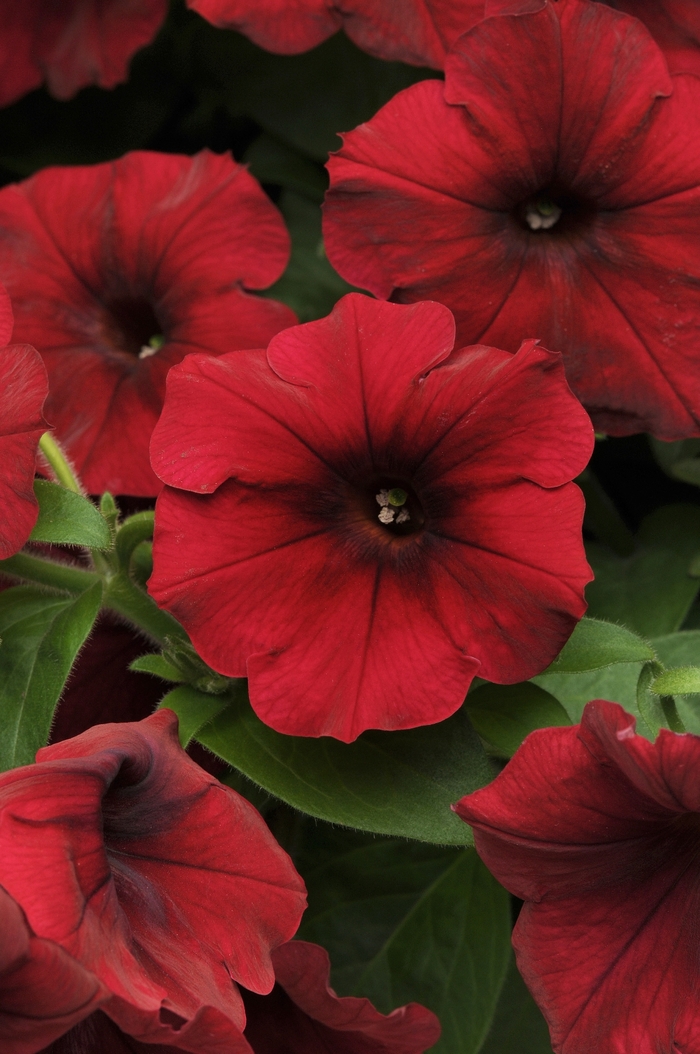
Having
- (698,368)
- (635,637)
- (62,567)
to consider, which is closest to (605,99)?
(698,368)

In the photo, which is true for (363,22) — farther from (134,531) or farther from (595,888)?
(595,888)

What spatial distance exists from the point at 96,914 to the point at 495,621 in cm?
21

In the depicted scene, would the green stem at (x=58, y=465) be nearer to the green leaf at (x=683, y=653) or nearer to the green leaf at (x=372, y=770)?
the green leaf at (x=372, y=770)

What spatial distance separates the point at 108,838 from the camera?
49 centimetres

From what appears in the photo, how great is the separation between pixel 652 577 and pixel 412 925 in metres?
0.29

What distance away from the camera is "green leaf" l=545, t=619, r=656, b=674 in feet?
1.71

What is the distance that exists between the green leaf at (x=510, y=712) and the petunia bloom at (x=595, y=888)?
0.08 meters

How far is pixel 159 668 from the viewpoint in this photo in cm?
56

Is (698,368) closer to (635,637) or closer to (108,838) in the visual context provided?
(635,637)

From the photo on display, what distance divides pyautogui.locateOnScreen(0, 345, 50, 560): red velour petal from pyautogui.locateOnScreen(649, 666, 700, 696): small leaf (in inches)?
11.8

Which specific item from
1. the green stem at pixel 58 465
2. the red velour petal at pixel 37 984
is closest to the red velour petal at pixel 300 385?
the green stem at pixel 58 465

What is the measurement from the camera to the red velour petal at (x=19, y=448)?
481mm

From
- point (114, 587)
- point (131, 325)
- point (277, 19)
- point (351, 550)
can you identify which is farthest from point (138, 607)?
point (277, 19)

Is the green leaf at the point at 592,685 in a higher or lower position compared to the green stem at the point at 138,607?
lower
